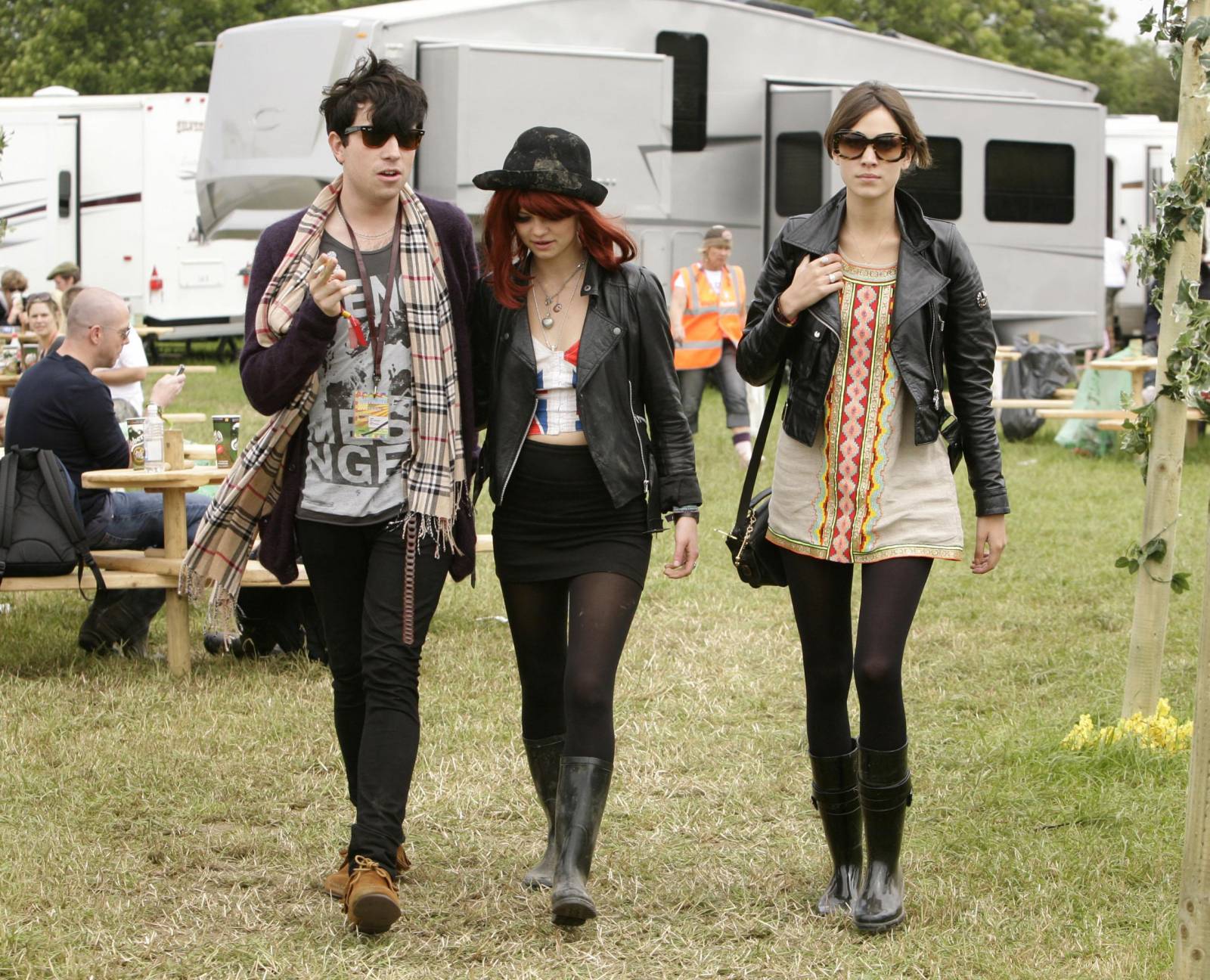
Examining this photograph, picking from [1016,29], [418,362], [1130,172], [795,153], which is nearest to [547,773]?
[418,362]

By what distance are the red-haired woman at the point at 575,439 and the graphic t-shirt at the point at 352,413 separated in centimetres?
22

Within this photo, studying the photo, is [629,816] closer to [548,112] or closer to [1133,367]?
[1133,367]

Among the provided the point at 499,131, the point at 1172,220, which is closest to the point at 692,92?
the point at 499,131

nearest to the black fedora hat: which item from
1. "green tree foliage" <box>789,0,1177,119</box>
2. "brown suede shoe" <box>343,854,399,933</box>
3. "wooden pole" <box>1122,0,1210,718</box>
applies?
"brown suede shoe" <box>343,854,399,933</box>

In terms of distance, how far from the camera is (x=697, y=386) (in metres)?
12.7

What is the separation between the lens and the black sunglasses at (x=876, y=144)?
3.74 metres

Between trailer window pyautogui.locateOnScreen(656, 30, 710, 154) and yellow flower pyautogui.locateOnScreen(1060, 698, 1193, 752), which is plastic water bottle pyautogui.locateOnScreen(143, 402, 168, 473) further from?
trailer window pyautogui.locateOnScreen(656, 30, 710, 154)

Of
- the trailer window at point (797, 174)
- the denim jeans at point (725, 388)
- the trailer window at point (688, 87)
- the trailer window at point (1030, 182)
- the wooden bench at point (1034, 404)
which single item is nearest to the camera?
the denim jeans at point (725, 388)

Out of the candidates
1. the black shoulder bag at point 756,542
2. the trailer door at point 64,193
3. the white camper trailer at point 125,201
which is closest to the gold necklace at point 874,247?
the black shoulder bag at point 756,542

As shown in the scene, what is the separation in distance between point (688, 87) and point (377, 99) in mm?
12463

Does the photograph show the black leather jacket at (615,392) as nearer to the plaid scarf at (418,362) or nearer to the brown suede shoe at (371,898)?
the plaid scarf at (418,362)

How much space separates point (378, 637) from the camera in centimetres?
387

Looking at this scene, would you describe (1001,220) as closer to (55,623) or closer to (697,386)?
(697,386)

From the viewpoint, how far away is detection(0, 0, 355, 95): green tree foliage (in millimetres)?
31672
